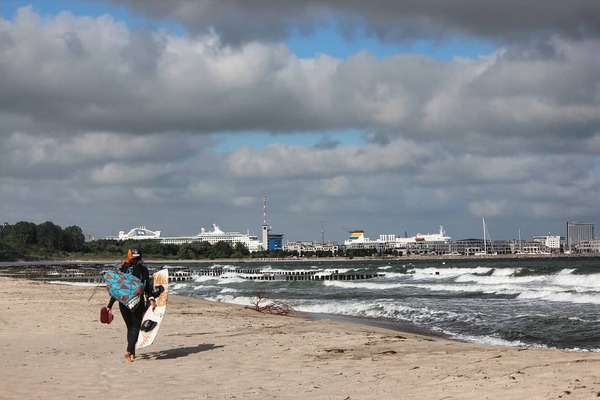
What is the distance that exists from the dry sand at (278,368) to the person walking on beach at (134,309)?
313 millimetres

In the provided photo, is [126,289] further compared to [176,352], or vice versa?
[176,352]

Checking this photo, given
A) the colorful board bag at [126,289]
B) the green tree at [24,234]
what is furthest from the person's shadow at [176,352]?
the green tree at [24,234]

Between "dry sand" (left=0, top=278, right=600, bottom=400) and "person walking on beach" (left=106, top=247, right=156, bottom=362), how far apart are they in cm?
31

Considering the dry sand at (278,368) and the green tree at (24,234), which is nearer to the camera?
the dry sand at (278,368)

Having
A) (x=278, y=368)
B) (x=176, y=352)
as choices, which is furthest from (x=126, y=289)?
(x=278, y=368)

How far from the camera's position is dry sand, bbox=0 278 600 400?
763 cm

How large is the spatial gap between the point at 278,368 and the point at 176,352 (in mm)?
2638

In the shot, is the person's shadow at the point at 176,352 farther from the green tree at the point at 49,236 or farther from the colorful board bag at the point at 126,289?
the green tree at the point at 49,236

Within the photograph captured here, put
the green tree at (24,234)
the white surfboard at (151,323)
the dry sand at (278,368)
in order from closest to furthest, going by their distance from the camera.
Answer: the dry sand at (278,368) → the white surfboard at (151,323) → the green tree at (24,234)

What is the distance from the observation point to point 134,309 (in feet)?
34.7

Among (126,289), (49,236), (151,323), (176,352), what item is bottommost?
(176,352)

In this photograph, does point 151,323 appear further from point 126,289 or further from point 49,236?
point 49,236

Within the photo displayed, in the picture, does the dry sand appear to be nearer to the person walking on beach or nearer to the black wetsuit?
the person walking on beach

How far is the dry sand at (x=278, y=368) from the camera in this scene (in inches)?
301
